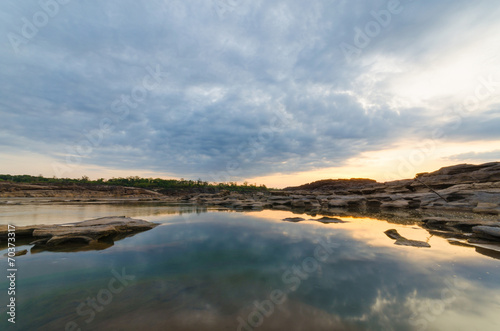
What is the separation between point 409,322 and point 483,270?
4.34 m

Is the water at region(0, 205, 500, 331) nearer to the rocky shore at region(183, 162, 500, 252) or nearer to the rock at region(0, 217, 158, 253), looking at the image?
the rock at region(0, 217, 158, 253)

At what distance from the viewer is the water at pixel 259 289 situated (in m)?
3.11

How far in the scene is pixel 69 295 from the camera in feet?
12.7

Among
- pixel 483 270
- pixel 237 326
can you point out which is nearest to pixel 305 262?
pixel 237 326

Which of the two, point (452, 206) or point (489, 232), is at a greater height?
point (489, 232)

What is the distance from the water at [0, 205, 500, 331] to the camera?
3.11 metres

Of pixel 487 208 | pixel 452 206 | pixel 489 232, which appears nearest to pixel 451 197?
pixel 452 206

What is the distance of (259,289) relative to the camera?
414 centimetres

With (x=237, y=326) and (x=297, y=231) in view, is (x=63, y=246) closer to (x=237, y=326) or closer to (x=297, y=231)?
(x=237, y=326)

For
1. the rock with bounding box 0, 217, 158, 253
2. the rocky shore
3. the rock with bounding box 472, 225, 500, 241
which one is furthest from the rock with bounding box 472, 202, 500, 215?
the rock with bounding box 0, 217, 158, 253

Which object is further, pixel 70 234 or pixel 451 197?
pixel 451 197

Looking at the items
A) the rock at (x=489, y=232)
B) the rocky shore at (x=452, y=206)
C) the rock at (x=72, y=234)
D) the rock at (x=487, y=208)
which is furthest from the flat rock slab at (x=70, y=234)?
the rock at (x=487, y=208)

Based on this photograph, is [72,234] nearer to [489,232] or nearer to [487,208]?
[489,232]

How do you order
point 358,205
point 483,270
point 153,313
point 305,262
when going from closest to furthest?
point 153,313
point 483,270
point 305,262
point 358,205
